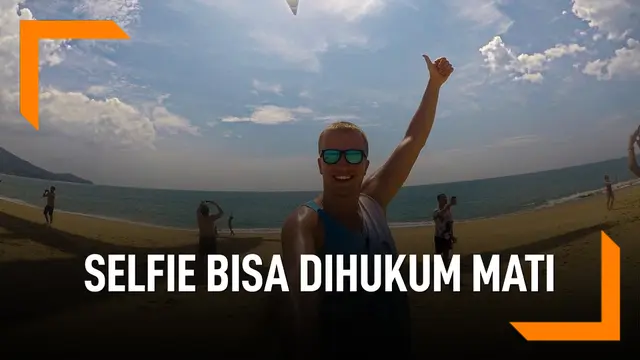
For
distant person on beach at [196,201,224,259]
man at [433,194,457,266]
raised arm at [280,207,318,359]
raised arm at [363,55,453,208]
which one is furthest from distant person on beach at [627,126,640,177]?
distant person on beach at [196,201,224,259]

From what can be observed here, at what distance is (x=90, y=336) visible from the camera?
505 cm

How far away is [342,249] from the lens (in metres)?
1.16

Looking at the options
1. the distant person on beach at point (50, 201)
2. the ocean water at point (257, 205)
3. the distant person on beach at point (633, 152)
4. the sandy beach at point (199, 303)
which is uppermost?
the ocean water at point (257, 205)

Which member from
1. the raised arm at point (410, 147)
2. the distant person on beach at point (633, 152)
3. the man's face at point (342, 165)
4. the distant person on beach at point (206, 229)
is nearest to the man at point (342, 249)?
the man's face at point (342, 165)

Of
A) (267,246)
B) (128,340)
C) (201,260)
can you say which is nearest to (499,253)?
(267,246)

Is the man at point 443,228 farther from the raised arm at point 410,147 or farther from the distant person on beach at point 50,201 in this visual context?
the distant person on beach at point 50,201

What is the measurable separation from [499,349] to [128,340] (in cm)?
395

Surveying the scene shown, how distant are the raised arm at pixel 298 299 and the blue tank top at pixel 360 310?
52 millimetres

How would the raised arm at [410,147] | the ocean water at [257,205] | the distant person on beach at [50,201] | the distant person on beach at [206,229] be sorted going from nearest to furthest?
the raised arm at [410,147] → the distant person on beach at [206,229] → the distant person on beach at [50,201] → the ocean water at [257,205]

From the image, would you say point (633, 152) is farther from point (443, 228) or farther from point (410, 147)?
point (443, 228)

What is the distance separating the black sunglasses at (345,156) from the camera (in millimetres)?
1218

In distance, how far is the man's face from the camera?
3.97ft

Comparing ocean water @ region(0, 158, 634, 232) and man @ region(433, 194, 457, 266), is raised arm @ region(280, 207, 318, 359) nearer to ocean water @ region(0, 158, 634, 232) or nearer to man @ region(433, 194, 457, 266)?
ocean water @ region(0, 158, 634, 232)

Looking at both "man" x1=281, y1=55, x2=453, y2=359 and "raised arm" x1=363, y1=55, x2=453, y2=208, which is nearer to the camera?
"man" x1=281, y1=55, x2=453, y2=359
